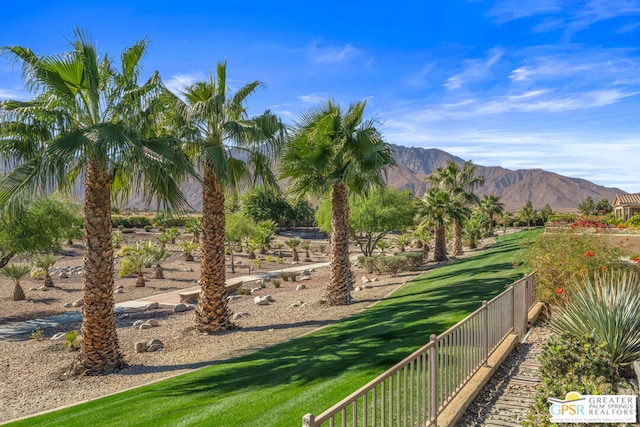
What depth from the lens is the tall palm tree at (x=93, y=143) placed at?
31.5ft

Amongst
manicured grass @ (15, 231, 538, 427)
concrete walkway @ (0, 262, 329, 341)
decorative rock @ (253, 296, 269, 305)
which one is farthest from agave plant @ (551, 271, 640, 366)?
concrete walkway @ (0, 262, 329, 341)

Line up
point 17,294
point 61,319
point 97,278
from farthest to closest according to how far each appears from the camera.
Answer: point 17,294, point 61,319, point 97,278

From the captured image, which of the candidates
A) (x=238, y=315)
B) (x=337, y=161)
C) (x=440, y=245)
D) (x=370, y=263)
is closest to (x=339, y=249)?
(x=337, y=161)

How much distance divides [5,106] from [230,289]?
52.5ft

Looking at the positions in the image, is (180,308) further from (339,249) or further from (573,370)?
(573,370)

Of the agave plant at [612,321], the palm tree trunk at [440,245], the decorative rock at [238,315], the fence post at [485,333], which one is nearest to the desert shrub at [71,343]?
the decorative rock at [238,315]

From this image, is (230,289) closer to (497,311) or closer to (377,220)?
(377,220)

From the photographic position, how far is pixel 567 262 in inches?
438

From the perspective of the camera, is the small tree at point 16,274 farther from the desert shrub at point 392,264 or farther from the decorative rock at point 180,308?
the desert shrub at point 392,264

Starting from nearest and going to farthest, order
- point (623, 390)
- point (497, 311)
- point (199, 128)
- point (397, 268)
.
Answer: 1. point (623, 390)
2. point (497, 311)
3. point (199, 128)
4. point (397, 268)

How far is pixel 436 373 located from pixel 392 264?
21.6 m

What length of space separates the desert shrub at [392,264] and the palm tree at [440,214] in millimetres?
7058

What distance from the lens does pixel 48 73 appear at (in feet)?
33.2

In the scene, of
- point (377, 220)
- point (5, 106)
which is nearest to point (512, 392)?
point (5, 106)
